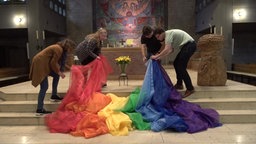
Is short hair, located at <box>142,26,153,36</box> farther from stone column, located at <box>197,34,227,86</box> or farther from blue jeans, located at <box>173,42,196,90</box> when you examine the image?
stone column, located at <box>197,34,227,86</box>

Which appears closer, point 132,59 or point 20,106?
point 20,106

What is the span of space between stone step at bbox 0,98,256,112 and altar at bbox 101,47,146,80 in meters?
2.29

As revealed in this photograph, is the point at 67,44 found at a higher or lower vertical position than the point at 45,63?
higher

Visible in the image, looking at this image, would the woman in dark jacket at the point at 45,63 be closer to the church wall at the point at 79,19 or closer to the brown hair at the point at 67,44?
the brown hair at the point at 67,44

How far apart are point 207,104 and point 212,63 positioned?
1.08 m

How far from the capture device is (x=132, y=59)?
634 cm

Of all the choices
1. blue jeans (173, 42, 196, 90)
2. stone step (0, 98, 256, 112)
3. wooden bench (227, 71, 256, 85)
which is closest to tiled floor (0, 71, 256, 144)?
stone step (0, 98, 256, 112)

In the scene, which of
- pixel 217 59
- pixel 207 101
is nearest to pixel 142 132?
pixel 207 101

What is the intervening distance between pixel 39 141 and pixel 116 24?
400 inches

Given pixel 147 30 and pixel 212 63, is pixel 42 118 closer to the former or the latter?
pixel 147 30

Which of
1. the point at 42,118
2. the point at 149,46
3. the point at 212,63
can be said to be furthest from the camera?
the point at 212,63

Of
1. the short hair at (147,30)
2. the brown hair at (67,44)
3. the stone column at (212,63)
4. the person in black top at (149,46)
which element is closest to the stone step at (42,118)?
the stone column at (212,63)

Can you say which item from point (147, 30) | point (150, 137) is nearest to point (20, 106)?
point (150, 137)

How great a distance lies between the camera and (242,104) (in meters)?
4.18
